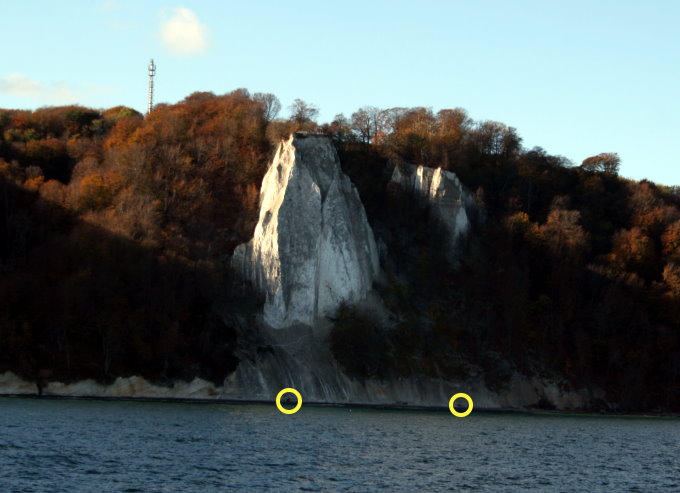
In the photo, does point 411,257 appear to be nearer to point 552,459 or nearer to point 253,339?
point 253,339

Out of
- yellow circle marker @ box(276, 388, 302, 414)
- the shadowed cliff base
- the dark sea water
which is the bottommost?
the dark sea water

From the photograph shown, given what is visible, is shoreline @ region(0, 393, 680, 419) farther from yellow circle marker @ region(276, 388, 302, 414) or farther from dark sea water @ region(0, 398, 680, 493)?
dark sea water @ region(0, 398, 680, 493)

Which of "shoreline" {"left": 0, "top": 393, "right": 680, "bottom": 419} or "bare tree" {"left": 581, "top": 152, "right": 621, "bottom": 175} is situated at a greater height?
"bare tree" {"left": 581, "top": 152, "right": 621, "bottom": 175}

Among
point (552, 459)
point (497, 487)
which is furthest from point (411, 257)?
point (497, 487)

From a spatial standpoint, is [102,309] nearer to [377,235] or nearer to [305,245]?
[305,245]

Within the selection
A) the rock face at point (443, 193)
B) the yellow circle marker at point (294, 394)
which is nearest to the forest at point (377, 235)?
the rock face at point (443, 193)

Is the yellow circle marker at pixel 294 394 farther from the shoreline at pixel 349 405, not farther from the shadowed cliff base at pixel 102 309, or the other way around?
the shadowed cliff base at pixel 102 309

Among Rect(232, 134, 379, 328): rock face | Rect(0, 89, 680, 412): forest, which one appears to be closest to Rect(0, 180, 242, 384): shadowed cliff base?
Rect(0, 89, 680, 412): forest
